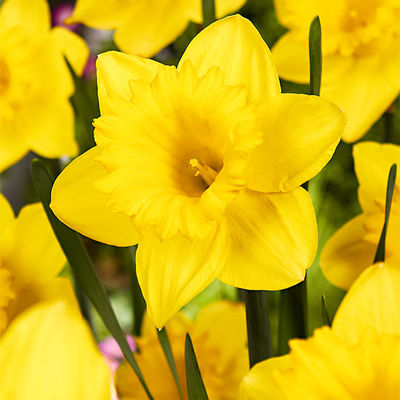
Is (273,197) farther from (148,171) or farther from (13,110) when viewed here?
(13,110)

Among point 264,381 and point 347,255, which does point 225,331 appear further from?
point 264,381

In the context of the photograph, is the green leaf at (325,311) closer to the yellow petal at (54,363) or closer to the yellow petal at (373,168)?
the yellow petal at (373,168)

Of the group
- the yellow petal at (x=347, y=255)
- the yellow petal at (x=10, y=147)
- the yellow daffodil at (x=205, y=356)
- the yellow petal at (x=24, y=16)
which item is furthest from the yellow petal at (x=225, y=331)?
the yellow petal at (x=24, y=16)

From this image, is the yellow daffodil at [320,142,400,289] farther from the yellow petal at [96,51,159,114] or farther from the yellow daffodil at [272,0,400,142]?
the yellow petal at [96,51,159,114]

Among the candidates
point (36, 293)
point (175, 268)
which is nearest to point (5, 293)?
point (36, 293)

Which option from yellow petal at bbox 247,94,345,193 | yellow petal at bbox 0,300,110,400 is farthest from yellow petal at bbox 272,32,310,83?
yellow petal at bbox 0,300,110,400
